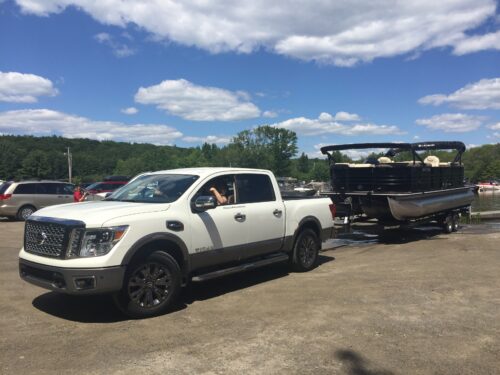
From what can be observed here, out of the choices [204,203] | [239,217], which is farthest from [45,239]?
[239,217]

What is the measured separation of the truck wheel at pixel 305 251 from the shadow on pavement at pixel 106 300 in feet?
1.04

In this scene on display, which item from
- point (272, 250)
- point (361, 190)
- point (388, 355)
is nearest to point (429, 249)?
point (361, 190)

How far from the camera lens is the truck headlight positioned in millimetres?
5320

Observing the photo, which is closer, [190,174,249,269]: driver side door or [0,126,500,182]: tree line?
[190,174,249,269]: driver side door

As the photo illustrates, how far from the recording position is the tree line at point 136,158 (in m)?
117

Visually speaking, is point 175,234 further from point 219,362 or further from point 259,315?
point 219,362

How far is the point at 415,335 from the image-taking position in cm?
508

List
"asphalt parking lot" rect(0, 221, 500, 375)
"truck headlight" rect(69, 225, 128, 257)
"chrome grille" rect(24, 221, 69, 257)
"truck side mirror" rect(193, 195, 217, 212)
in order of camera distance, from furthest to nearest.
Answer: "truck side mirror" rect(193, 195, 217, 212)
"chrome grille" rect(24, 221, 69, 257)
"truck headlight" rect(69, 225, 128, 257)
"asphalt parking lot" rect(0, 221, 500, 375)

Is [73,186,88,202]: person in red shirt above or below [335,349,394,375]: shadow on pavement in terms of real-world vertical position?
above

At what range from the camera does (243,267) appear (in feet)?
23.0

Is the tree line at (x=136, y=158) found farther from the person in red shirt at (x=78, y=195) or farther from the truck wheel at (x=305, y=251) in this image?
the truck wheel at (x=305, y=251)

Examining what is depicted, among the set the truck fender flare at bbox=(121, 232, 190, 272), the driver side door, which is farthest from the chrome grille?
the driver side door

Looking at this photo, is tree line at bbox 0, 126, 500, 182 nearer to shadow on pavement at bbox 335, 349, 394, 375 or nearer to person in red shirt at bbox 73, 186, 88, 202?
person in red shirt at bbox 73, 186, 88, 202

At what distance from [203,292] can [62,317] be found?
6.70ft
